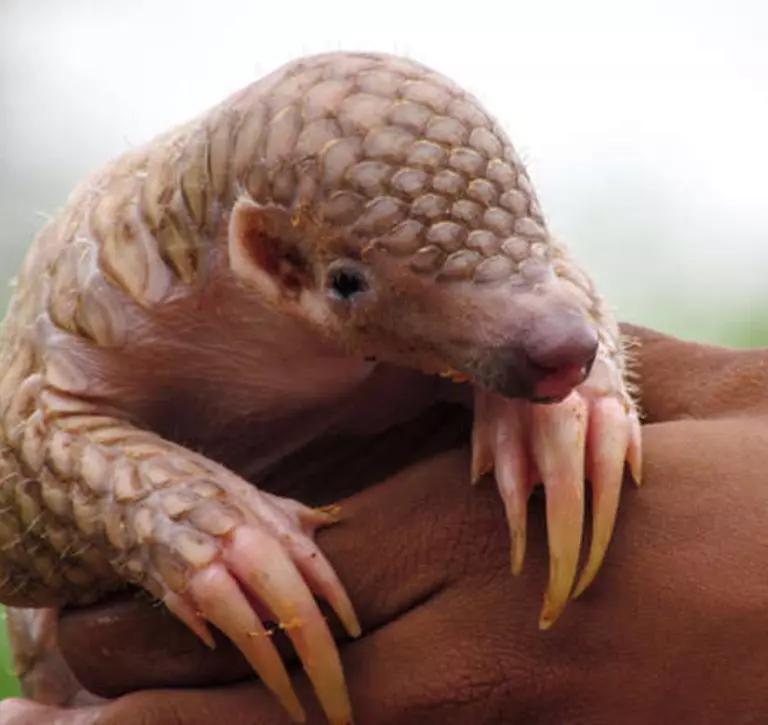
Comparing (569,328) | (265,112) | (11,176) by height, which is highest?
(265,112)

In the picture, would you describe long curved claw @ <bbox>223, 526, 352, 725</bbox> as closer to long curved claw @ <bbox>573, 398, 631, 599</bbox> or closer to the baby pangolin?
the baby pangolin

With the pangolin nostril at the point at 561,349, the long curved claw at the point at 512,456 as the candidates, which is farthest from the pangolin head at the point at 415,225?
the long curved claw at the point at 512,456

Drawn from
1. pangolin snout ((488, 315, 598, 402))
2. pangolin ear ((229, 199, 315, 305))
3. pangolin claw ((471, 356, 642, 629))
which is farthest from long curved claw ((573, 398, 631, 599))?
pangolin ear ((229, 199, 315, 305))

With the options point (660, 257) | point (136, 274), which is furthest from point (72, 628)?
point (660, 257)

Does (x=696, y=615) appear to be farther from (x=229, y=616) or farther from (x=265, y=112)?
(x=265, y=112)

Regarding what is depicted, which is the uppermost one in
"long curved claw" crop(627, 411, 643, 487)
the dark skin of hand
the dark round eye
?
the dark round eye

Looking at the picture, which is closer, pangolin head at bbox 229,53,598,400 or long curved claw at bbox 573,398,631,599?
pangolin head at bbox 229,53,598,400

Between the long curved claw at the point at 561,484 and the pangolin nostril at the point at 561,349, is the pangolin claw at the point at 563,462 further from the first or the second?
the pangolin nostril at the point at 561,349
